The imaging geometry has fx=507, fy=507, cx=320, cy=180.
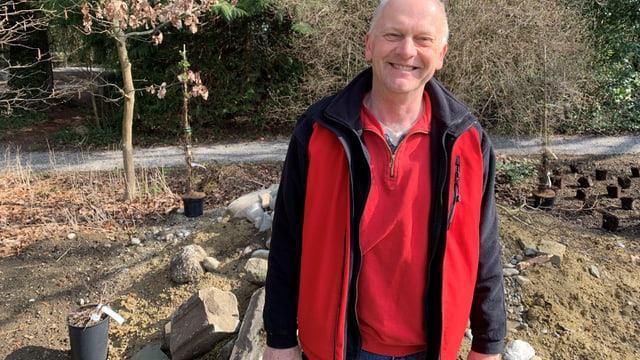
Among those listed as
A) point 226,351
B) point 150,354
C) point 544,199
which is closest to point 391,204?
point 226,351

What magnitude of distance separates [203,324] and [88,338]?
80cm

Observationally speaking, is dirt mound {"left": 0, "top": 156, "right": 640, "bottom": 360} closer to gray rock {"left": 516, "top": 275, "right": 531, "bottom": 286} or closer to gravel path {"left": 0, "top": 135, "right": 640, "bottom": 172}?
gray rock {"left": 516, "top": 275, "right": 531, "bottom": 286}

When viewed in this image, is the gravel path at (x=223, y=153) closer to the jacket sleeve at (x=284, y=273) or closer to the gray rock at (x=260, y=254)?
the gray rock at (x=260, y=254)

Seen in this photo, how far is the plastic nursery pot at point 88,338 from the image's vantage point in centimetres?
328

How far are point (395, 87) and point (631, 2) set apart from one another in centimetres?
1104

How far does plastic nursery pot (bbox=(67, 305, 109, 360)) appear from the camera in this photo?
328 centimetres

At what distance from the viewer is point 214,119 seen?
10.9 m

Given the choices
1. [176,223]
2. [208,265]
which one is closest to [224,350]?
[208,265]

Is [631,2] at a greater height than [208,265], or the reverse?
[631,2]

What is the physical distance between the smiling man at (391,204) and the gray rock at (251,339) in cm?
127

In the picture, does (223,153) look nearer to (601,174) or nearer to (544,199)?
(544,199)

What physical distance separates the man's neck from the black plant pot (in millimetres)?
4338

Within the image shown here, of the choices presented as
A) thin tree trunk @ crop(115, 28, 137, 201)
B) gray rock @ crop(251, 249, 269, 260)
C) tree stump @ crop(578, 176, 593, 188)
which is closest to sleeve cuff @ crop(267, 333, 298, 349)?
gray rock @ crop(251, 249, 269, 260)

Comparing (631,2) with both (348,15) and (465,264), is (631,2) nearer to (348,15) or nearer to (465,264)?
(348,15)
